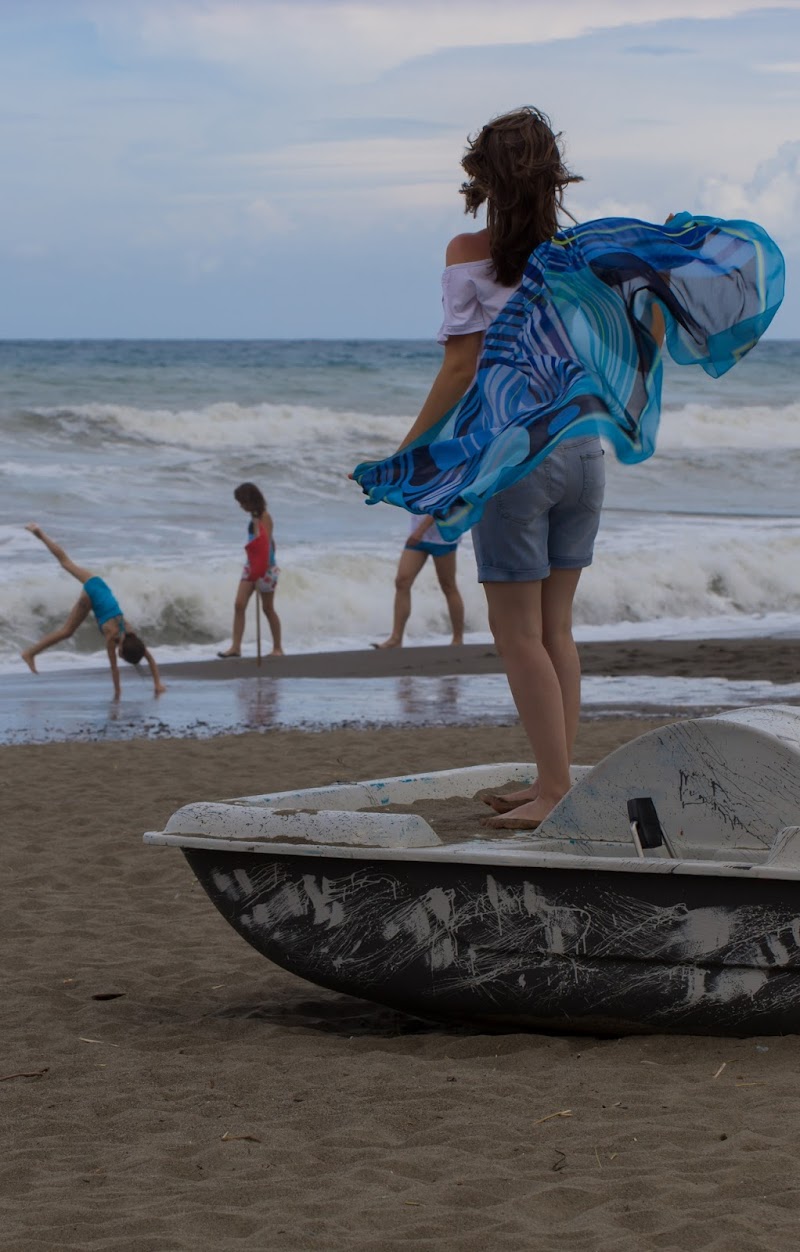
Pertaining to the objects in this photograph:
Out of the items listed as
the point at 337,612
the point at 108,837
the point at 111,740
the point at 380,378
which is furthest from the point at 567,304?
the point at 380,378

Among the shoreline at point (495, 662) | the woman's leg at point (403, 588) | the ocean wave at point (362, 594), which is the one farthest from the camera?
the ocean wave at point (362, 594)

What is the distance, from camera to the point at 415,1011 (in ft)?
13.9

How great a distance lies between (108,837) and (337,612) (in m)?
9.86

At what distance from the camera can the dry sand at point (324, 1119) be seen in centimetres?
289

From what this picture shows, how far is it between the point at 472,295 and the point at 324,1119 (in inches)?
88.5

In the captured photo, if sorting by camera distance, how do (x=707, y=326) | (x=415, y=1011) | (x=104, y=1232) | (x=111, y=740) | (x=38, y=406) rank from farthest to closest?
1. (x=38, y=406)
2. (x=111, y=740)
3. (x=707, y=326)
4. (x=415, y=1011)
5. (x=104, y=1232)

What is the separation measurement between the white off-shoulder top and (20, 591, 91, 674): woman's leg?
839cm

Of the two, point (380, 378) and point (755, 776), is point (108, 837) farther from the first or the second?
point (380, 378)

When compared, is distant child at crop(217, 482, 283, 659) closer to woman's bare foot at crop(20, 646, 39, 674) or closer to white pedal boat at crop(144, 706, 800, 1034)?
woman's bare foot at crop(20, 646, 39, 674)

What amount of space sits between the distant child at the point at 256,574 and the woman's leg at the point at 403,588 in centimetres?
108

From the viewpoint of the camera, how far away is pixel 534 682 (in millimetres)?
4496

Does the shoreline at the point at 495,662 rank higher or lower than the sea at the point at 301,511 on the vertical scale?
lower

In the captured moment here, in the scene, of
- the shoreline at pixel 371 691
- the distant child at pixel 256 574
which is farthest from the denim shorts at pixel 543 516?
the distant child at pixel 256 574

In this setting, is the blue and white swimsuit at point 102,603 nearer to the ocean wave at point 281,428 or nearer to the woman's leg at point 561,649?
the woman's leg at point 561,649
